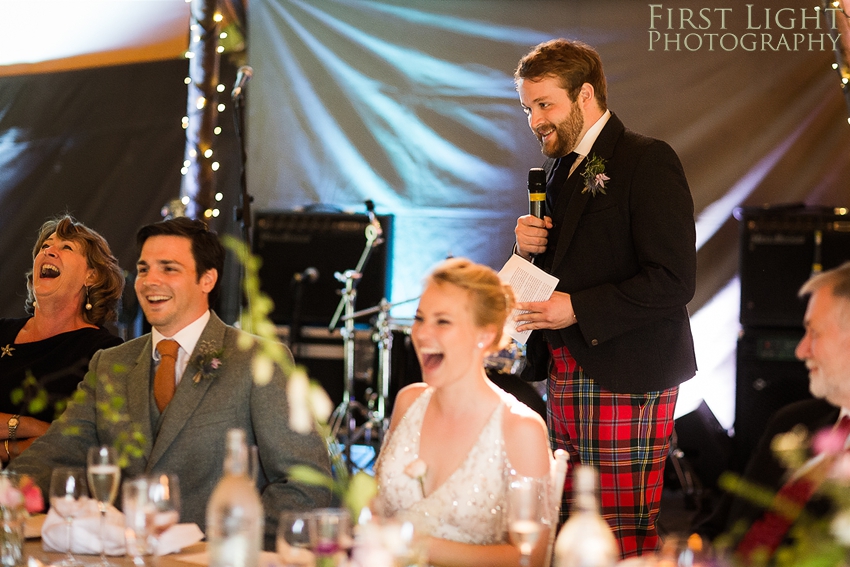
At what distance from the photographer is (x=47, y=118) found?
23.5 ft

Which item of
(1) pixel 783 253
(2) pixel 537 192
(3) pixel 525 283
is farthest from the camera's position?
(1) pixel 783 253

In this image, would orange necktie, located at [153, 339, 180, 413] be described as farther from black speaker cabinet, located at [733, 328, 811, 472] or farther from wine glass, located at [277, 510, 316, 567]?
black speaker cabinet, located at [733, 328, 811, 472]

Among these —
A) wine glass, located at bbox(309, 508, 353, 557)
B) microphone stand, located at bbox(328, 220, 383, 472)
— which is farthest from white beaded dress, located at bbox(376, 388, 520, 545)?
microphone stand, located at bbox(328, 220, 383, 472)

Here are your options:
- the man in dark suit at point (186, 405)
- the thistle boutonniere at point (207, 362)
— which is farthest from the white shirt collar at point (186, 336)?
the thistle boutonniere at point (207, 362)

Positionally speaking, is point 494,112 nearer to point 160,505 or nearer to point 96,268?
point 96,268

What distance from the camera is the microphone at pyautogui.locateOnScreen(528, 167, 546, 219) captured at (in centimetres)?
292

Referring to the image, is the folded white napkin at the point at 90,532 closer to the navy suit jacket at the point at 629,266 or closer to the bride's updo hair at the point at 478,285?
the bride's updo hair at the point at 478,285

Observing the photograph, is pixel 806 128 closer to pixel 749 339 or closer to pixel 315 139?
pixel 749 339

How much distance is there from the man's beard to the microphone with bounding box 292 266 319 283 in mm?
3592

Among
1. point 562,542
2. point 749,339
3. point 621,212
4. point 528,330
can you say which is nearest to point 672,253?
point 621,212

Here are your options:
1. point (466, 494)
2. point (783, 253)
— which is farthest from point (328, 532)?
point (783, 253)

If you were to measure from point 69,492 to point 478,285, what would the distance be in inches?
42.6

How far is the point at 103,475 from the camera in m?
1.84

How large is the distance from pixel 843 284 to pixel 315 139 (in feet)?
16.6
